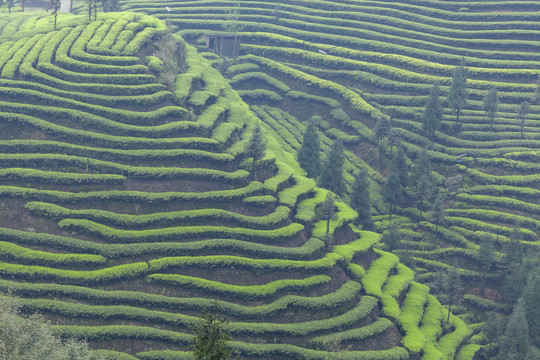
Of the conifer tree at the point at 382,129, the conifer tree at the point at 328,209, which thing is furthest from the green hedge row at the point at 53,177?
the conifer tree at the point at 382,129

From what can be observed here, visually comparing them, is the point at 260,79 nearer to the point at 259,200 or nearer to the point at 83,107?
the point at 83,107

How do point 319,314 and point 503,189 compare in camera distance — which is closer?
point 319,314

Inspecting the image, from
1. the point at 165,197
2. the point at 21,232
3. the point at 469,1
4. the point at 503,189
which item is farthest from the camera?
the point at 469,1

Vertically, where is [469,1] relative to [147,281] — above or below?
above

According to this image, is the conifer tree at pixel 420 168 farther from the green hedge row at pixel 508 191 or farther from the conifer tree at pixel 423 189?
the green hedge row at pixel 508 191

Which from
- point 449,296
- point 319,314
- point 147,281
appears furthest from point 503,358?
point 147,281

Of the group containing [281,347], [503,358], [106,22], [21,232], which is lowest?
[503,358]

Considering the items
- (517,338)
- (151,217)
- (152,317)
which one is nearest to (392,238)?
(517,338)

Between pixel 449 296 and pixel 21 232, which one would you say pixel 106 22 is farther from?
pixel 449 296
